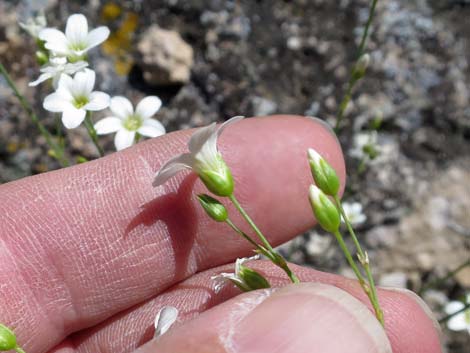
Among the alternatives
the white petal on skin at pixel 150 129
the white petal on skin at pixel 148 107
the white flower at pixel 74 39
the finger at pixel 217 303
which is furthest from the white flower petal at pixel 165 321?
the white flower at pixel 74 39

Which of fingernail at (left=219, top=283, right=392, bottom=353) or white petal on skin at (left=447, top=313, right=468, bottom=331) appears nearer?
fingernail at (left=219, top=283, right=392, bottom=353)

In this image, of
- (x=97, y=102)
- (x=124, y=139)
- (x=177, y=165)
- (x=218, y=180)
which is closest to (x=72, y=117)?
(x=97, y=102)

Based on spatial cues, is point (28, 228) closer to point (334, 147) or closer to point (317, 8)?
point (334, 147)

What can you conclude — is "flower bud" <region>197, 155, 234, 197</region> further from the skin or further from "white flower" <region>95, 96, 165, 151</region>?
"white flower" <region>95, 96, 165, 151</region>

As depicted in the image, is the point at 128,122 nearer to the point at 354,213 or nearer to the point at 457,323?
the point at 354,213

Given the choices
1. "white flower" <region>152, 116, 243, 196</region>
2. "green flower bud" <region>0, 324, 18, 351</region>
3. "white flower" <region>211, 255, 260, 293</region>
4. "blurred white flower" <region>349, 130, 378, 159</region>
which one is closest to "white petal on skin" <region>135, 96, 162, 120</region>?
"white flower" <region>152, 116, 243, 196</region>

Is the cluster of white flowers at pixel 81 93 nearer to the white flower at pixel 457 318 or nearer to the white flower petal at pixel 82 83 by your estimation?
the white flower petal at pixel 82 83
